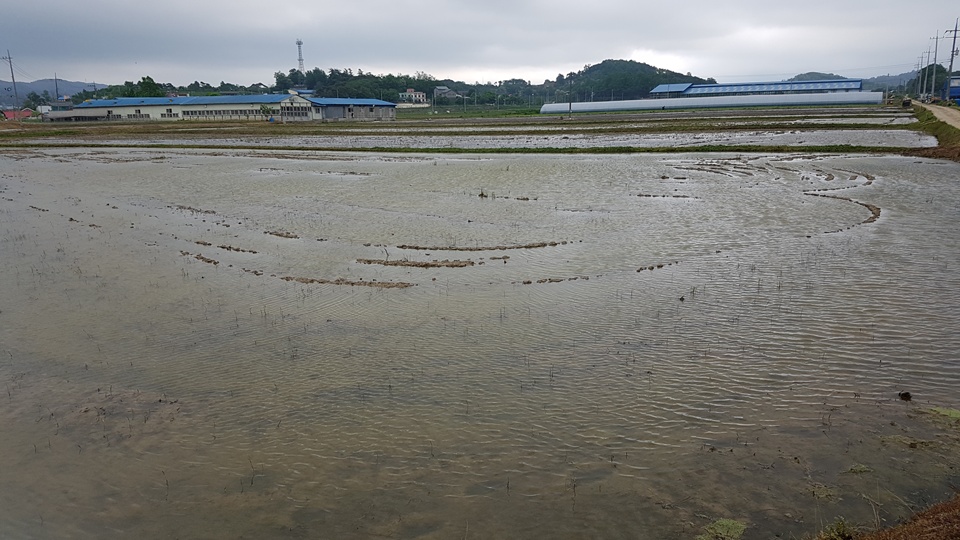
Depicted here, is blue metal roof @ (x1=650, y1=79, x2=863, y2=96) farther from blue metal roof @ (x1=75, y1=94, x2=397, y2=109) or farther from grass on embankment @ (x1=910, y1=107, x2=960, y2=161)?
grass on embankment @ (x1=910, y1=107, x2=960, y2=161)

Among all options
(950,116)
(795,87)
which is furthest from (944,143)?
(795,87)

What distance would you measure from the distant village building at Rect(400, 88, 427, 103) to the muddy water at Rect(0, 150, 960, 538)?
424 ft

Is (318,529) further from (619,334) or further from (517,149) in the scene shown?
(517,149)

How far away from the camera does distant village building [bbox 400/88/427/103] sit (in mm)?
137625

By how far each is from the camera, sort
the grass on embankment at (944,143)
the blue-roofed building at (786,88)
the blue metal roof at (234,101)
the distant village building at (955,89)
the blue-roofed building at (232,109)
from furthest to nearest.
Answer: the blue-roofed building at (786,88) < the blue metal roof at (234,101) < the blue-roofed building at (232,109) < the distant village building at (955,89) < the grass on embankment at (944,143)

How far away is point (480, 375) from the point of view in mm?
6422

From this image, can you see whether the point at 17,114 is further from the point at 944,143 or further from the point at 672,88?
the point at 944,143

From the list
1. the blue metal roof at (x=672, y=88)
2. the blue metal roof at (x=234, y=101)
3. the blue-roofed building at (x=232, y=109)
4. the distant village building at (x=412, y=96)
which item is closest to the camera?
the blue-roofed building at (x=232, y=109)

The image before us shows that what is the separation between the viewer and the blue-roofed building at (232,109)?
281 feet

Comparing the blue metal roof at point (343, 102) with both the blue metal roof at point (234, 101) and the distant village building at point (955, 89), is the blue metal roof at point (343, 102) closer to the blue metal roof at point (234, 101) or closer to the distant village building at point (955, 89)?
the blue metal roof at point (234, 101)

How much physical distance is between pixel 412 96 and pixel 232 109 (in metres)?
57.2

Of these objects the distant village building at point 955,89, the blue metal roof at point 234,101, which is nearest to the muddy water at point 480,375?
the blue metal roof at point 234,101

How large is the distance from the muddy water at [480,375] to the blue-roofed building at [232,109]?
250 feet

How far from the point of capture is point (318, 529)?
13.8 feet
